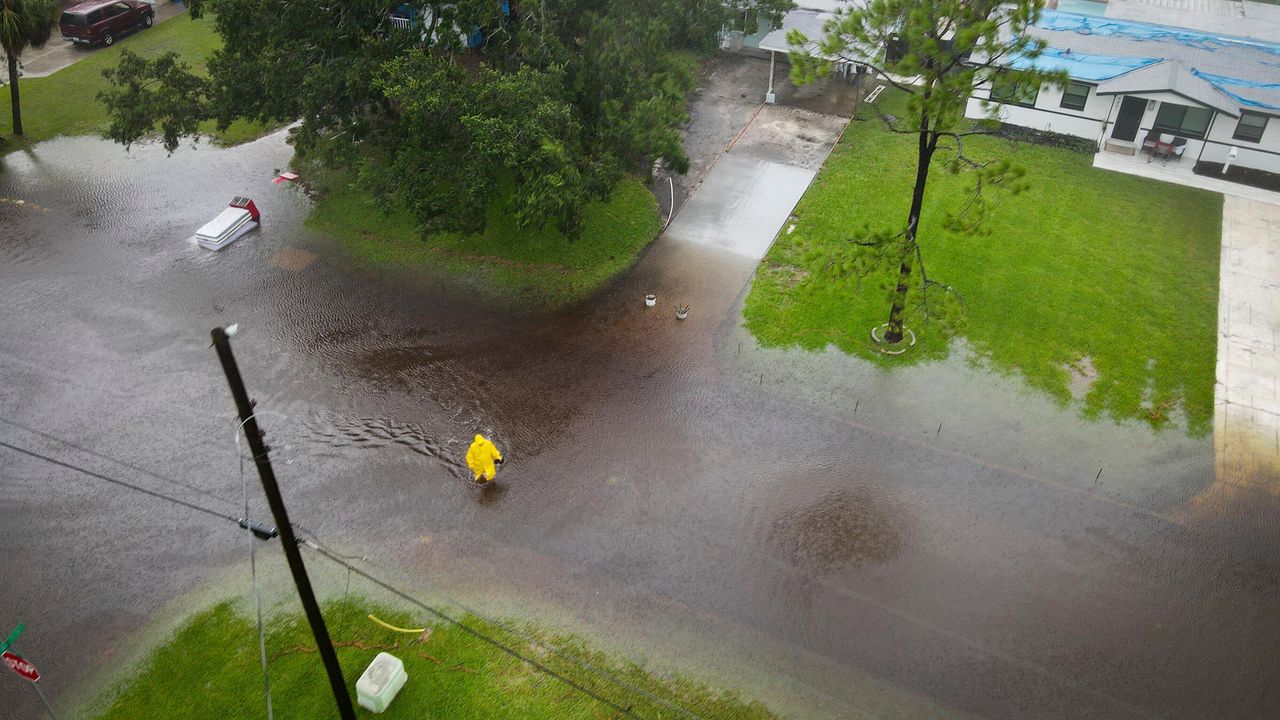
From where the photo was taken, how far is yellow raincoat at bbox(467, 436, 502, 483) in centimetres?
1752

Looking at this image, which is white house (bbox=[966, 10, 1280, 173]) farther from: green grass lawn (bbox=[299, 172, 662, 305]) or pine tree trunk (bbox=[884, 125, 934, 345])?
green grass lawn (bbox=[299, 172, 662, 305])

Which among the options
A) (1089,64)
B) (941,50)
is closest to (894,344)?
(941,50)

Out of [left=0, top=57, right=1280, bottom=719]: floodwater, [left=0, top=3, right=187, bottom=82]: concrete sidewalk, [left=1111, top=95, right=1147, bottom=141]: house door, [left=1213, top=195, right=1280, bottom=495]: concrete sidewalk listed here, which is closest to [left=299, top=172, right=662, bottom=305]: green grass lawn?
[left=0, top=57, right=1280, bottom=719]: floodwater

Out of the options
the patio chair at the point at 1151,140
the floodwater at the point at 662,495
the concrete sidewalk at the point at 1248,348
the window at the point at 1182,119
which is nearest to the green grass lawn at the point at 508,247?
the floodwater at the point at 662,495

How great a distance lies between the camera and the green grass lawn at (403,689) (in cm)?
1391

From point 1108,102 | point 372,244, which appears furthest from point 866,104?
point 372,244

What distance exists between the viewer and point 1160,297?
875 inches

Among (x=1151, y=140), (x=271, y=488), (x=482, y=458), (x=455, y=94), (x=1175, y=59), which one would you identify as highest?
(x=455, y=94)

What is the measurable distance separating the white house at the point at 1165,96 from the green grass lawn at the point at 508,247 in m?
12.3

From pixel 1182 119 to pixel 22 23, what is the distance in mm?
36964

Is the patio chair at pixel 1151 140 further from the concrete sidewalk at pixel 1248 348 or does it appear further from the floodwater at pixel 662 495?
the floodwater at pixel 662 495

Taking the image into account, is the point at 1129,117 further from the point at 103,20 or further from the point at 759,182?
the point at 103,20

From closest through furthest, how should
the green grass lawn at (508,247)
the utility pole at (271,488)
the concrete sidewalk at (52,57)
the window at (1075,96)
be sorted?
the utility pole at (271,488), the green grass lawn at (508,247), the window at (1075,96), the concrete sidewalk at (52,57)

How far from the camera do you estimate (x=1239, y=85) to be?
89.1 ft
